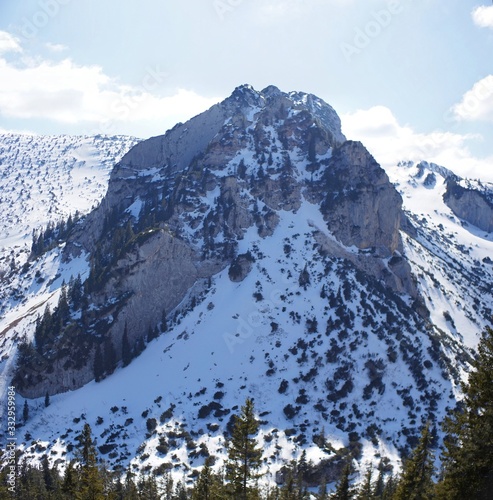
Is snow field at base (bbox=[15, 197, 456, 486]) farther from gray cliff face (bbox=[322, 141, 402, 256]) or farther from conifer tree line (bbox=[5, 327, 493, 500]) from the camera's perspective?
conifer tree line (bbox=[5, 327, 493, 500])

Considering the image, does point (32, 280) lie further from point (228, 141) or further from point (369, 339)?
point (369, 339)

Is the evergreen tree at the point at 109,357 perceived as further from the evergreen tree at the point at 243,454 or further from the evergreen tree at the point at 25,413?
the evergreen tree at the point at 243,454

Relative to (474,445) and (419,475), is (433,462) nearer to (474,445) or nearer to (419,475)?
(419,475)

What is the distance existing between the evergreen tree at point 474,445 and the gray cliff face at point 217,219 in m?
115

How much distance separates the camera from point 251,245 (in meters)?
150

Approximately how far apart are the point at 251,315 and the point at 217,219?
41.4m

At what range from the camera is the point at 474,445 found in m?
20.0

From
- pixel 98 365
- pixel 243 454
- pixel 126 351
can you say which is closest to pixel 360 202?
pixel 126 351

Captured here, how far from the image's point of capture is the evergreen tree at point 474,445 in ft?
65.3

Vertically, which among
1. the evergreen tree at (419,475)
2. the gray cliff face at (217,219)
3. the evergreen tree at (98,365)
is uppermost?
the gray cliff face at (217,219)

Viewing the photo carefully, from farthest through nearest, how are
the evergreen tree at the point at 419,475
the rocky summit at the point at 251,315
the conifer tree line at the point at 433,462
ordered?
the rocky summit at the point at 251,315
the evergreen tree at the point at 419,475
the conifer tree line at the point at 433,462

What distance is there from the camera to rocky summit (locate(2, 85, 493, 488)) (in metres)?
103

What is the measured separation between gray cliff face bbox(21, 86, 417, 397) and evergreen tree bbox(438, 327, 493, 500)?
11517cm

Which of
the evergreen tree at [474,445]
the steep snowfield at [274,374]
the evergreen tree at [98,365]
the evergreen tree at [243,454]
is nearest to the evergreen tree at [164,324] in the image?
the steep snowfield at [274,374]
